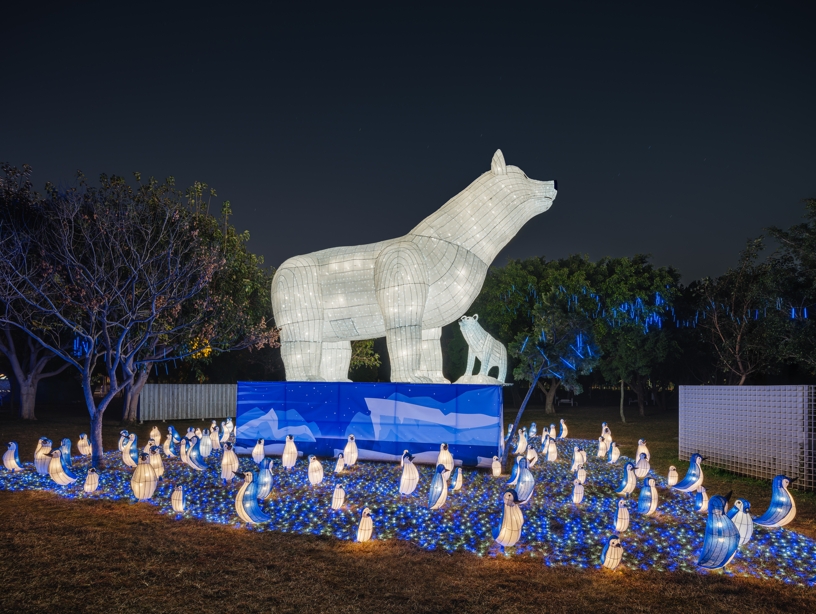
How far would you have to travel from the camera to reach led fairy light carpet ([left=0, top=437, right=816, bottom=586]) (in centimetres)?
543

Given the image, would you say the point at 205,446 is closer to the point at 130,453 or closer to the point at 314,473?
the point at 130,453

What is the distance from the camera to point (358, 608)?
4.18 meters

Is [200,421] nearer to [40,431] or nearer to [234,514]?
[40,431]

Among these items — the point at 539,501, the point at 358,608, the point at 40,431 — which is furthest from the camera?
the point at 40,431

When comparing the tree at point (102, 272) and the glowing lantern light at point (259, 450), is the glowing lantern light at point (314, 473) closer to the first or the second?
the glowing lantern light at point (259, 450)

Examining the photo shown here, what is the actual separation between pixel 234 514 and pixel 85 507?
209 cm

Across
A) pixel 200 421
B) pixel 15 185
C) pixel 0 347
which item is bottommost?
pixel 200 421

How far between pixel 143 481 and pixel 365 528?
3.39m

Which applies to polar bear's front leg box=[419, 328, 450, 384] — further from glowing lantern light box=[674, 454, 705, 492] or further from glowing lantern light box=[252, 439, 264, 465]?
glowing lantern light box=[674, 454, 705, 492]

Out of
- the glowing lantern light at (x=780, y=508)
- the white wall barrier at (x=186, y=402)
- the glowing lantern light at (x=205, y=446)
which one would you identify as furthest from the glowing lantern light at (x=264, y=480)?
the white wall barrier at (x=186, y=402)

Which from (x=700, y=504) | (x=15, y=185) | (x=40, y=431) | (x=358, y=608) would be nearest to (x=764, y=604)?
(x=700, y=504)

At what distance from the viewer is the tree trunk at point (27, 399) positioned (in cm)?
1902

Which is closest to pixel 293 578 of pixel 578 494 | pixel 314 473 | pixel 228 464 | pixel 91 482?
pixel 314 473

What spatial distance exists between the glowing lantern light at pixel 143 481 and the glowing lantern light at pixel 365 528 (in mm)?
3270
